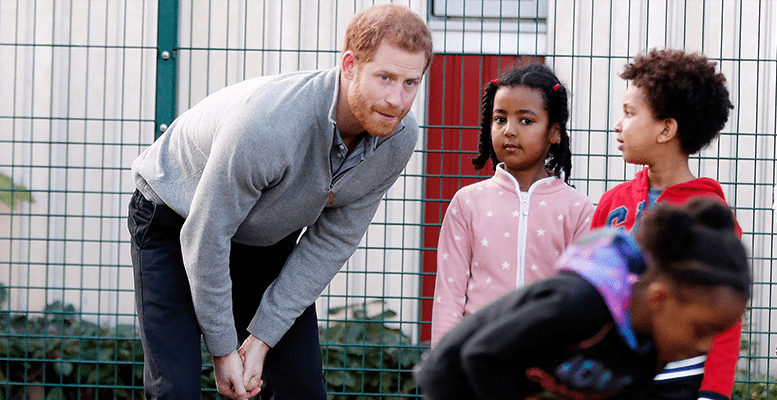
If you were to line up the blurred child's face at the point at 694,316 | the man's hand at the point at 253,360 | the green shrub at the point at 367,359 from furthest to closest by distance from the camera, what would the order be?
the green shrub at the point at 367,359, the man's hand at the point at 253,360, the blurred child's face at the point at 694,316

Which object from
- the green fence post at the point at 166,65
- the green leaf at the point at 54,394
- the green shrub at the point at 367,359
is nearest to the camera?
the green fence post at the point at 166,65

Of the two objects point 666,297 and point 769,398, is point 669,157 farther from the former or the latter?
point 769,398

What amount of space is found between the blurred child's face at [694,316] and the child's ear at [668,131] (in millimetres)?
946

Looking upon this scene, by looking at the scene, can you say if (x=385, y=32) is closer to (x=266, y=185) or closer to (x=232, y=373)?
(x=266, y=185)

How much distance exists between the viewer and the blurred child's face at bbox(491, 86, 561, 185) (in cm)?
257

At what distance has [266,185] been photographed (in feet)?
7.02

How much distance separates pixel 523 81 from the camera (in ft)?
8.64

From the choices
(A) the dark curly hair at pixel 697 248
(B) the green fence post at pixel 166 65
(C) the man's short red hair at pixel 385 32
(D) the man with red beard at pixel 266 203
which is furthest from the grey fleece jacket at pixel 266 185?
(B) the green fence post at pixel 166 65

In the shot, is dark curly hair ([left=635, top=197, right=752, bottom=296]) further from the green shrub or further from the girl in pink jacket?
the green shrub

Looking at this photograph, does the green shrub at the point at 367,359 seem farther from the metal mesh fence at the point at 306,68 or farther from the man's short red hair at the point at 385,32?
the man's short red hair at the point at 385,32

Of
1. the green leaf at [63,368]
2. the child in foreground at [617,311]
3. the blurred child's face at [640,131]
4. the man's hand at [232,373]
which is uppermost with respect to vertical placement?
the blurred child's face at [640,131]

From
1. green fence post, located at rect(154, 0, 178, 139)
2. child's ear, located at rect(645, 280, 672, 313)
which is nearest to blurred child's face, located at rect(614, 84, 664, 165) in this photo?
child's ear, located at rect(645, 280, 672, 313)

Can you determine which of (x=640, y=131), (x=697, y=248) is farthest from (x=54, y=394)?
(x=697, y=248)

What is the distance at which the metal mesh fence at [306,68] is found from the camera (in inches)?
149
